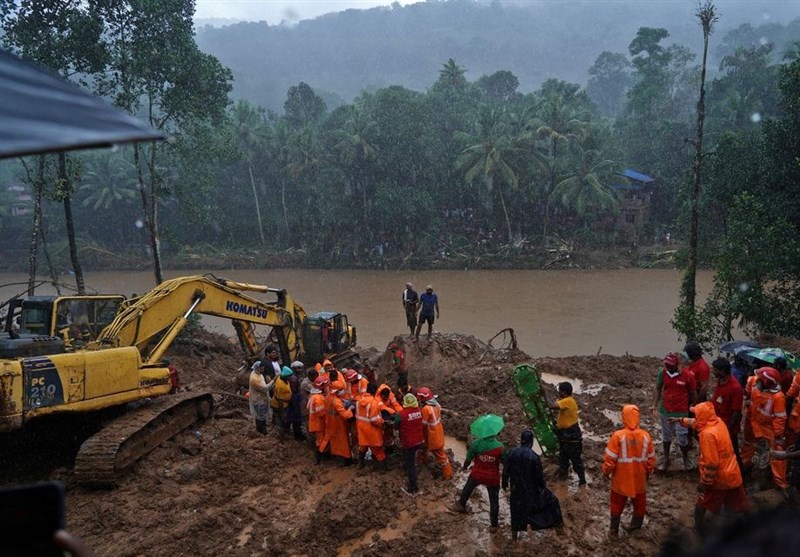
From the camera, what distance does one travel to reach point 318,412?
30.8 ft

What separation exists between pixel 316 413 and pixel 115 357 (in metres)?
3.19

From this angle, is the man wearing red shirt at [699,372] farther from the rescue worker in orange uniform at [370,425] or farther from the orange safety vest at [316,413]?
the orange safety vest at [316,413]

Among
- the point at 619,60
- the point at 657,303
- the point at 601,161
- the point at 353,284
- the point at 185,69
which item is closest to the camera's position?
the point at 185,69

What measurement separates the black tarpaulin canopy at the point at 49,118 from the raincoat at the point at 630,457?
6183 millimetres

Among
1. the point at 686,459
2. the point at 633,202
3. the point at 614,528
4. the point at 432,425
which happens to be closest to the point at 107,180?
the point at 633,202

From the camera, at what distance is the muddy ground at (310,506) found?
7070 millimetres

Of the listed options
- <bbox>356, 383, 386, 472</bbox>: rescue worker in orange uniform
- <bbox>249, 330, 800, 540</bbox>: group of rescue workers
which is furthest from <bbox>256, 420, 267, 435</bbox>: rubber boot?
<bbox>356, 383, 386, 472</bbox>: rescue worker in orange uniform

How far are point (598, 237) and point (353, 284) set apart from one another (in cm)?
1637

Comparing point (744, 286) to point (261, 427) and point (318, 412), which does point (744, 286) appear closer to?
point (318, 412)

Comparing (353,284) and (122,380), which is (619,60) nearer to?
(353,284)

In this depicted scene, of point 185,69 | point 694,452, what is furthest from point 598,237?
point 694,452

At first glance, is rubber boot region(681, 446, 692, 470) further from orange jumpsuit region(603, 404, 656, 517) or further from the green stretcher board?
orange jumpsuit region(603, 404, 656, 517)

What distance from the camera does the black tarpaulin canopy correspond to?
1.40m

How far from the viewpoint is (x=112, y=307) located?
39.5 feet
